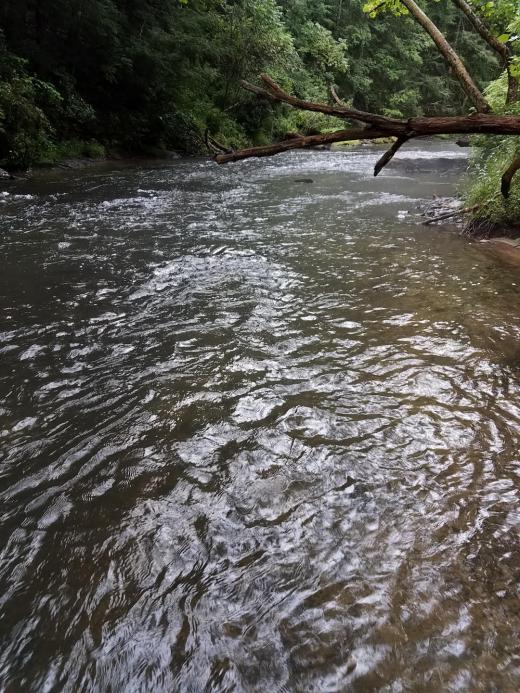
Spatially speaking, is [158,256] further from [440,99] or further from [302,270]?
[440,99]

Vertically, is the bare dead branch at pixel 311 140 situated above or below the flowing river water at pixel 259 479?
above

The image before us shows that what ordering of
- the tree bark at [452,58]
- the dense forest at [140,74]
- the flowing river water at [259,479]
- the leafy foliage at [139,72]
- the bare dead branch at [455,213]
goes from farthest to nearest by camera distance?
1. the leafy foliage at [139,72]
2. the dense forest at [140,74]
3. the bare dead branch at [455,213]
4. the tree bark at [452,58]
5. the flowing river water at [259,479]

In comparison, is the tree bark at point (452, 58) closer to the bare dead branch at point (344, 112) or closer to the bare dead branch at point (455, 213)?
the bare dead branch at point (455, 213)

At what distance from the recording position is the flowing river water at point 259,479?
1855 mm

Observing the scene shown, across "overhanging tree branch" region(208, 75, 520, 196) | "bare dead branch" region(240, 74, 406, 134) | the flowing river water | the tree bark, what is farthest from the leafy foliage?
the flowing river water

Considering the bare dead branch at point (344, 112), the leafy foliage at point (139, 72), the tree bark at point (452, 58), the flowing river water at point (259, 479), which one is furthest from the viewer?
the leafy foliage at point (139, 72)

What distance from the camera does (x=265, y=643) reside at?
6.15 feet

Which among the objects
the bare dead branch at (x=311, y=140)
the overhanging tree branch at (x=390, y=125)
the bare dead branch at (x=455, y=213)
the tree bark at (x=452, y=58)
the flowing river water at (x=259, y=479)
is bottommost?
the bare dead branch at (x=455, y=213)

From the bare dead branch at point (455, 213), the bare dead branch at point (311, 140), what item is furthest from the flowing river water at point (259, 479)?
the bare dead branch at point (455, 213)

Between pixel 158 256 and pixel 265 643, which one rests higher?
pixel 265 643

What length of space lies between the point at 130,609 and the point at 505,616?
1.54m

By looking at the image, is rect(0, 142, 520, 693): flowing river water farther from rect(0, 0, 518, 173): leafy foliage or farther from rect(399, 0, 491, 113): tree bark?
rect(0, 0, 518, 173): leafy foliage

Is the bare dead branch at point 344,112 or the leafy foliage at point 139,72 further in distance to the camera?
the leafy foliage at point 139,72

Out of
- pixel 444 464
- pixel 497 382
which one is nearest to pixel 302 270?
pixel 497 382
